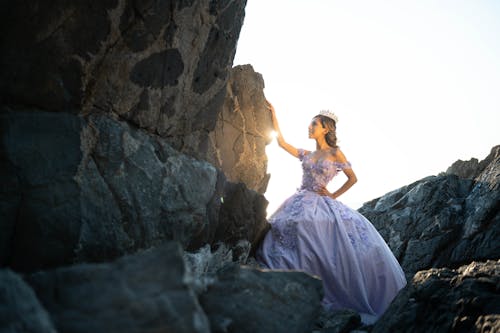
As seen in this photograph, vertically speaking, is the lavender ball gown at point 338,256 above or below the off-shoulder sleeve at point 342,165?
below

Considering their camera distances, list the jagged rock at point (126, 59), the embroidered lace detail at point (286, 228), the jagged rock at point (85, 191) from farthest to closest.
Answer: the embroidered lace detail at point (286, 228), the jagged rock at point (126, 59), the jagged rock at point (85, 191)

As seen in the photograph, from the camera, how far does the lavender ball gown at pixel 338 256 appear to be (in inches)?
234

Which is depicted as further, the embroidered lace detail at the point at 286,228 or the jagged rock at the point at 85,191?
the embroidered lace detail at the point at 286,228

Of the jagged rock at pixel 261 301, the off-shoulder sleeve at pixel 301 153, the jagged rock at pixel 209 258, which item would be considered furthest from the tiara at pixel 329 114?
the jagged rock at pixel 261 301

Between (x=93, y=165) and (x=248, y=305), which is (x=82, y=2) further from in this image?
(x=248, y=305)

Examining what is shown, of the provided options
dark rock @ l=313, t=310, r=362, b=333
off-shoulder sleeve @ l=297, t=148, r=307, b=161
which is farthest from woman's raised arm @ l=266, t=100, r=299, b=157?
dark rock @ l=313, t=310, r=362, b=333

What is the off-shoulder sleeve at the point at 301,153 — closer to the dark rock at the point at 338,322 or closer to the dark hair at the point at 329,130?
the dark hair at the point at 329,130

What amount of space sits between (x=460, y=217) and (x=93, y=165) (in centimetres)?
748

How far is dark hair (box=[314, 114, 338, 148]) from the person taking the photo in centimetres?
802

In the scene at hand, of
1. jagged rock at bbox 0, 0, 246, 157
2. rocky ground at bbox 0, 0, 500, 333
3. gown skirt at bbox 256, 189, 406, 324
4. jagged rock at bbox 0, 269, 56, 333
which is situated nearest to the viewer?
jagged rock at bbox 0, 269, 56, 333

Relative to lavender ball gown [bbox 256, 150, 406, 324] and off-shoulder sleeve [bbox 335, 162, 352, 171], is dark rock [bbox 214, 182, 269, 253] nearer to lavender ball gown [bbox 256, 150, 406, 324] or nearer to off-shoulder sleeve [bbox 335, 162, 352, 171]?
lavender ball gown [bbox 256, 150, 406, 324]

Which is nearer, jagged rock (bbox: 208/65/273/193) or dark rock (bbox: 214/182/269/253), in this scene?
dark rock (bbox: 214/182/269/253)

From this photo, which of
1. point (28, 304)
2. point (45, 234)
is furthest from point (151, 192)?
point (28, 304)

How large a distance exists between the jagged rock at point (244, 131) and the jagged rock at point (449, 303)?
9.67ft
